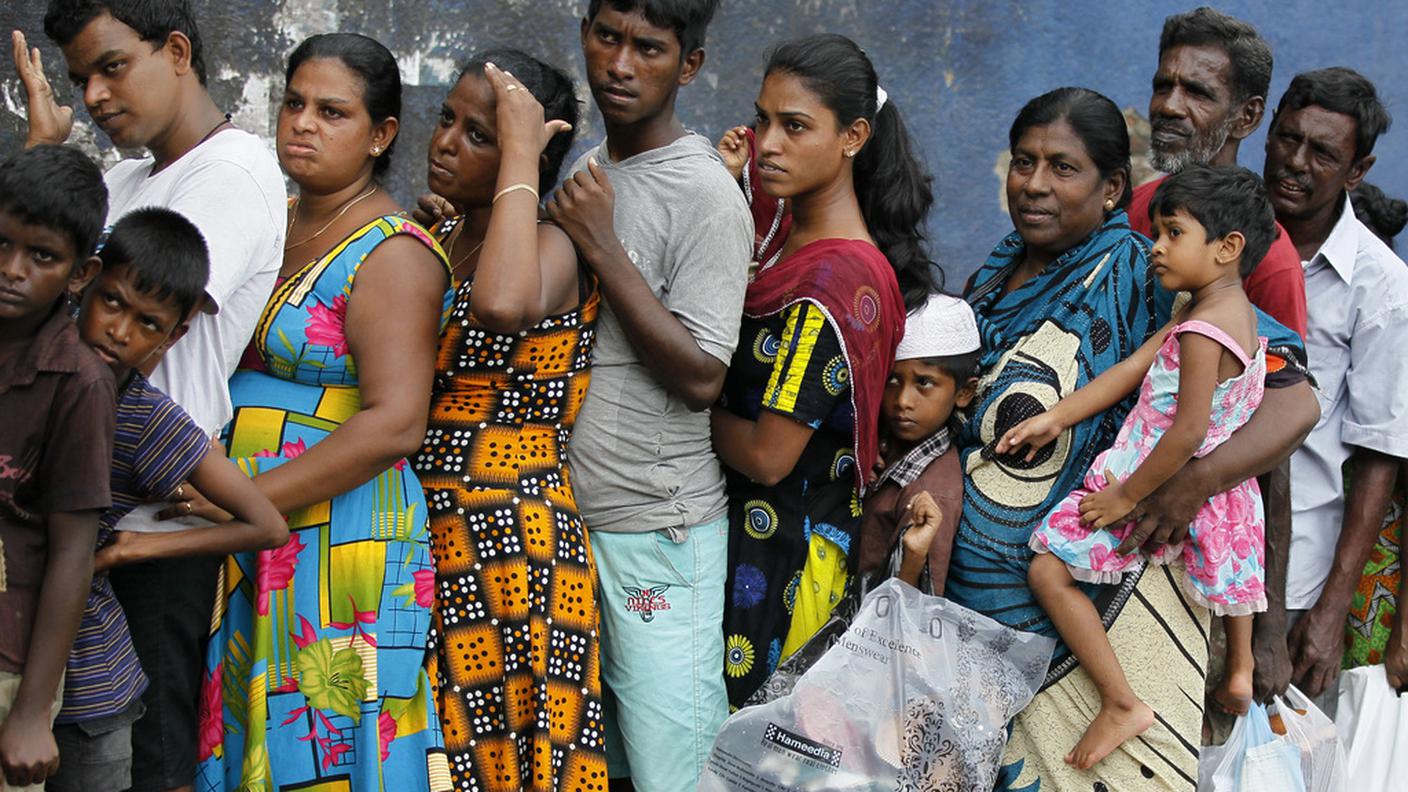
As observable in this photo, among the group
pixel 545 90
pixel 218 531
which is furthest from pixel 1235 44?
pixel 218 531

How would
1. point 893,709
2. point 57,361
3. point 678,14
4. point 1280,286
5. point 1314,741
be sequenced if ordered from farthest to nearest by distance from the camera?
1. point 1314,741
2. point 1280,286
3. point 893,709
4. point 678,14
5. point 57,361

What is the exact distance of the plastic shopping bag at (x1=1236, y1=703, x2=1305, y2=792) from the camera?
3.51 metres

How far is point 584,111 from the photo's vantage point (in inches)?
188

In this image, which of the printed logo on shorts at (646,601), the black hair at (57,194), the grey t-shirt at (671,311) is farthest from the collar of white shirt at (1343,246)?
the black hair at (57,194)

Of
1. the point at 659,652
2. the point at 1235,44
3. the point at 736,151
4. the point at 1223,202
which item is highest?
the point at 1235,44

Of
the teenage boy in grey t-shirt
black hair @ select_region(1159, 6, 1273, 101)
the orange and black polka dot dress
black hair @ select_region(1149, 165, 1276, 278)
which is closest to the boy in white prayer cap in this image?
the teenage boy in grey t-shirt

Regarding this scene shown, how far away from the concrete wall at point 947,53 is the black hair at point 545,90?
144 centimetres

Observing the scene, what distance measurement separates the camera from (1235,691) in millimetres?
3461

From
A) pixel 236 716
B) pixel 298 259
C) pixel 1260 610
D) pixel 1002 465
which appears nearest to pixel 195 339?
pixel 298 259

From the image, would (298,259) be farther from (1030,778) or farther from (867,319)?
(1030,778)

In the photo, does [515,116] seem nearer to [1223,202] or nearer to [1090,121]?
[1090,121]

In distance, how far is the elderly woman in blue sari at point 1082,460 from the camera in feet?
10.7

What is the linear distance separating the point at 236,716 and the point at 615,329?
1.07 meters

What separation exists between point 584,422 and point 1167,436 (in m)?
1.22
